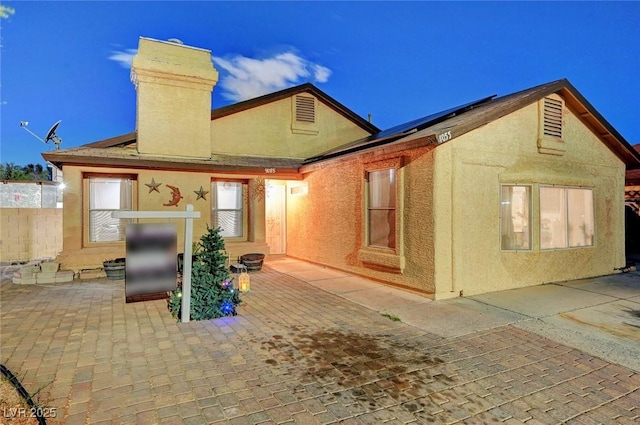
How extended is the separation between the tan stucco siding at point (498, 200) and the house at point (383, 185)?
0.11 ft

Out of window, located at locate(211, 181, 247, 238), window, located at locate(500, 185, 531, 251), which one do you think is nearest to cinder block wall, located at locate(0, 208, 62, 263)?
window, located at locate(211, 181, 247, 238)

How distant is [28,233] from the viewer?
1168 cm

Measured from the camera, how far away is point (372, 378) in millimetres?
3650

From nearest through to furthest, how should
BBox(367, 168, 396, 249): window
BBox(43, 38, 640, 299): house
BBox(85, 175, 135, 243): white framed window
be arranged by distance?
BBox(43, 38, 640, 299): house → BBox(367, 168, 396, 249): window → BBox(85, 175, 135, 243): white framed window

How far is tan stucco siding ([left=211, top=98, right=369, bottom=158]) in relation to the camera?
1250 centimetres

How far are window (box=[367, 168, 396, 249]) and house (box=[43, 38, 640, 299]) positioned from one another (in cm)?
4

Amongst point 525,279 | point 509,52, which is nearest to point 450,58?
point 509,52

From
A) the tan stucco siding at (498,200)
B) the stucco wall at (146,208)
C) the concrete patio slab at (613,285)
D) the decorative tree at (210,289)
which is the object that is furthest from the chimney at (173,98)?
the concrete patio slab at (613,285)

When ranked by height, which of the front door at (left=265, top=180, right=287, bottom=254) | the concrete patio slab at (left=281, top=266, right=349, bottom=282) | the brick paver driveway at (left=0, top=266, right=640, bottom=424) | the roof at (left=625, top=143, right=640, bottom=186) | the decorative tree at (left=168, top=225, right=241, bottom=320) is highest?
the roof at (left=625, top=143, right=640, bottom=186)

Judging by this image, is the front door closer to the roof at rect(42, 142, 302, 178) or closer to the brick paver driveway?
the roof at rect(42, 142, 302, 178)

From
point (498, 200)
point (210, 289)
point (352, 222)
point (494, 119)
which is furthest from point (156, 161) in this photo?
Result: point (498, 200)

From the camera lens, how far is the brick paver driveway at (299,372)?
3027 millimetres

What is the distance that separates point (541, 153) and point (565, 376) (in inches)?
245

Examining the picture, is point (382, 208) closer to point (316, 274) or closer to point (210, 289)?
point (316, 274)
